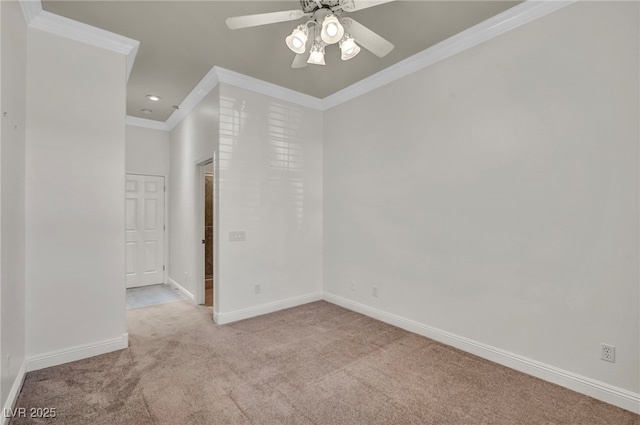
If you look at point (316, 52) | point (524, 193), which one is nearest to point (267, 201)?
point (316, 52)

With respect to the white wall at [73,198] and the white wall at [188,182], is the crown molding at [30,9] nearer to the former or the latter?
the white wall at [73,198]

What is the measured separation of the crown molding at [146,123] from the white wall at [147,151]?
0.17 feet

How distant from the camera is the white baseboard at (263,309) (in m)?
3.52

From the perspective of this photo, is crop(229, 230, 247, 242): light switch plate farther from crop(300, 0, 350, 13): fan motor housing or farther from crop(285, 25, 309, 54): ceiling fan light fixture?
crop(300, 0, 350, 13): fan motor housing

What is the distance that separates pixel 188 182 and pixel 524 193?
165 inches

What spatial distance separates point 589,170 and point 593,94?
0.53m

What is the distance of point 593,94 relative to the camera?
6.93ft

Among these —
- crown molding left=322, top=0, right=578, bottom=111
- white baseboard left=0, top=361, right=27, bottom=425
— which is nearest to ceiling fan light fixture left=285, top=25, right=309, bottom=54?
crown molding left=322, top=0, right=578, bottom=111

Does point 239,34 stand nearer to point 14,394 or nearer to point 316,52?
point 316,52

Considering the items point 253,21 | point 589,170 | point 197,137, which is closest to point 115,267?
point 197,137

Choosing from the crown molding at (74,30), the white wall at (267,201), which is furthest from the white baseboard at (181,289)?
the crown molding at (74,30)

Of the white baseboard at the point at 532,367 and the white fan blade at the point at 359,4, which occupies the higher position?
the white fan blade at the point at 359,4

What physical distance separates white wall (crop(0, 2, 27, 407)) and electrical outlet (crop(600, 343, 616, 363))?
386 centimetres

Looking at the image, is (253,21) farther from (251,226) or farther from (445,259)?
(445,259)
